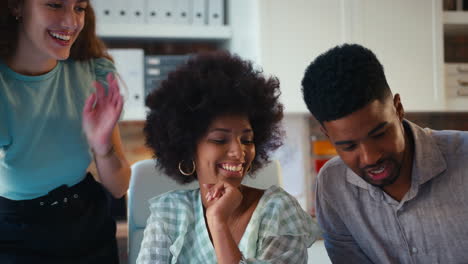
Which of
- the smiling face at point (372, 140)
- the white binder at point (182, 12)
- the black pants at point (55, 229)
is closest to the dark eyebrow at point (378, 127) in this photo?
the smiling face at point (372, 140)

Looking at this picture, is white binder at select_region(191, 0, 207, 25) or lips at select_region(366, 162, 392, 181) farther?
white binder at select_region(191, 0, 207, 25)

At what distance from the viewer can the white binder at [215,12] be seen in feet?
9.55

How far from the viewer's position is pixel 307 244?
124cm

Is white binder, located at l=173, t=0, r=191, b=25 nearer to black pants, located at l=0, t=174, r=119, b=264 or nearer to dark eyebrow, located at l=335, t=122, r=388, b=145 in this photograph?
black pants, located at l=0, t=174, r=119, b=264

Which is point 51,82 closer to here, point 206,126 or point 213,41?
point 206,126

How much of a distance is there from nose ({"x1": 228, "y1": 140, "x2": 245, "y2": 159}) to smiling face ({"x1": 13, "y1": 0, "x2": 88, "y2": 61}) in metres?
0.50

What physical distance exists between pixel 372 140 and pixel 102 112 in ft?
2.27

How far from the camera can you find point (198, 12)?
2.89 meters

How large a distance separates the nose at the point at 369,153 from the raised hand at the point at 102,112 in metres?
0.62

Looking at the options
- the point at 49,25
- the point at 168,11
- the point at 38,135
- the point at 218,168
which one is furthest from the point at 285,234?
the point at 168,11

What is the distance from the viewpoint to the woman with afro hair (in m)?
1.21

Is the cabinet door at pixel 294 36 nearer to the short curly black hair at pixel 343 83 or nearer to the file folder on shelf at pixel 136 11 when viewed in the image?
the file folder on shelf at pixel 136 11

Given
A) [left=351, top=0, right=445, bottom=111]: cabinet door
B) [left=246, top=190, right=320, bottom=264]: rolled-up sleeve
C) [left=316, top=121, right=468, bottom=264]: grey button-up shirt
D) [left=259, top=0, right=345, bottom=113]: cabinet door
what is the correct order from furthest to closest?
1. [left=351, top=0, right=445, bottom=111]: cabinet door
2. [left=259, top=0, right=345, bottom=113]: cabinet door
3. [left=316, top=121, right=468, bottom=264]: grey button-up shirt
4. [left=246, top=190, right=320, bottom=264]: rolled-up sleeve

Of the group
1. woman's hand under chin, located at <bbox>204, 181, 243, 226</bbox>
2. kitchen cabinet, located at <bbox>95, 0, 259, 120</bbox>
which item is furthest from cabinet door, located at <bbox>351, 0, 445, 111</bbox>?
woman's hand under chin, located at <bbox>204, 181, 243, 226</bbox>
